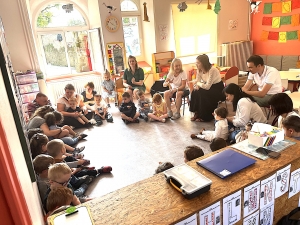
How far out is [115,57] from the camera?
5977 mm

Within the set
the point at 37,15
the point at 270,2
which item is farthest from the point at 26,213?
the point at 270,2

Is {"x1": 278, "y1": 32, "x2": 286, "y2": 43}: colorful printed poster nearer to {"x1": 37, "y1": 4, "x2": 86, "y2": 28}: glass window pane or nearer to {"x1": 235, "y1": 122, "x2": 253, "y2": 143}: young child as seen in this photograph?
{"x1": 235, "y1": 122, "x2": 253, "y2": 143}: young child

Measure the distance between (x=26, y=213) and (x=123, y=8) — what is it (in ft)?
21.3

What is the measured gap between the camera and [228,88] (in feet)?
11.1

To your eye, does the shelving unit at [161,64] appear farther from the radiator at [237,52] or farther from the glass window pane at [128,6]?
the radiator at [237,52]

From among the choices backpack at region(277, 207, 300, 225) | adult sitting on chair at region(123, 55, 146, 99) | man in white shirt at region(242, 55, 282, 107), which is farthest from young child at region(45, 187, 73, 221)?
adult sitting on chair at region(123, 55, 146, 99)

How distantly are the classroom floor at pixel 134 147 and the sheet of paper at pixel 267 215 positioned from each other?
59.8 inches

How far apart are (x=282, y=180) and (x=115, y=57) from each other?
5.18 m

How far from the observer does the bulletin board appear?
5.89 m

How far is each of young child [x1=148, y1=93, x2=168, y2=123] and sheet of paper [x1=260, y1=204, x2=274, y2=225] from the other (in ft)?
10.1

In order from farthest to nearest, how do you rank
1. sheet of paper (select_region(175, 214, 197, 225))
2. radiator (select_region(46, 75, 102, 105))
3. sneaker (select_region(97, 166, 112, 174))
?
radiator (select_region(46, 75, 102, 105)) → sneaker (select_region(97, 166, 112, 174)) → sheet of paper (select_region(175, 214, 197, 225))

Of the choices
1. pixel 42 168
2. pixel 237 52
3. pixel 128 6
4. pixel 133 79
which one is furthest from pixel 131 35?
pixel 42 168

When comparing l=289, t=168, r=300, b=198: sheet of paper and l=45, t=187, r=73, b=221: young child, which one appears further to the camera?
l=45, t=187, r=73, b=221: young child

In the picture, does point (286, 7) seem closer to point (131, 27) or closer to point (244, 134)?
point (131, 27)
